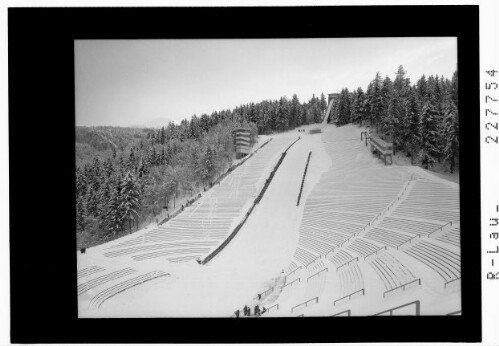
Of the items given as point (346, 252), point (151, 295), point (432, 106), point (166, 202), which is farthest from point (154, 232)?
point (432, 106)

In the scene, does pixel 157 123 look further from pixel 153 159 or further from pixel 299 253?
pixel 299 253

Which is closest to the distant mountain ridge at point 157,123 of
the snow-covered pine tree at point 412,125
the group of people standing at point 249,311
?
the group of people standing at point 249,311

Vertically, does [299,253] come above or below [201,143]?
below

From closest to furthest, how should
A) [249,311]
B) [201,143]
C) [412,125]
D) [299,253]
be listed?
[249,311], [299,253], [412,125], [201,143]

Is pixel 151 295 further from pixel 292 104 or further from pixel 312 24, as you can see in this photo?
pixel 312 24

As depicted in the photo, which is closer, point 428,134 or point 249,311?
point 249,311

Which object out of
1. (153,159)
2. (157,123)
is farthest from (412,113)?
(153,159)

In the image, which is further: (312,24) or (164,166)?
(164,166)
